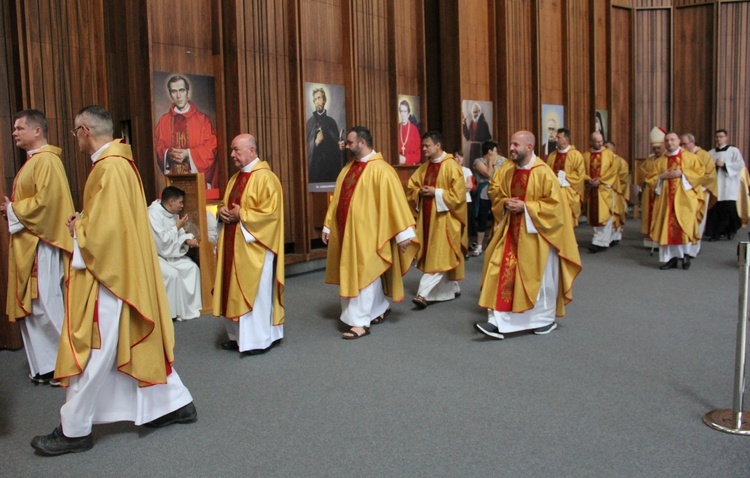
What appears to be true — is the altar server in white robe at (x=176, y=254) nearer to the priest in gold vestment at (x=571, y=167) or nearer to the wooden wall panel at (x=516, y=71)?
the priest in gold vestment at (x=571, y=167)

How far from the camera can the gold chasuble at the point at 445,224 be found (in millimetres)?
6867

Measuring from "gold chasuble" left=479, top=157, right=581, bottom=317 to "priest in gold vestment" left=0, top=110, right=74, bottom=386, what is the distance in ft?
10.7

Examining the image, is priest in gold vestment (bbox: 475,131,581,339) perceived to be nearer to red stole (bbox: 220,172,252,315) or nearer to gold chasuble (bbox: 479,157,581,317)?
gold chasuble (bbox: 479,157,581,317)

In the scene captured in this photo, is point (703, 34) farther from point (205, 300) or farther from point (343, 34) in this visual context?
point (205, 300)

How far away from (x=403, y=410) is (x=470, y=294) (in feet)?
11.7

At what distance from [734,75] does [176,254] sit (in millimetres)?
13632

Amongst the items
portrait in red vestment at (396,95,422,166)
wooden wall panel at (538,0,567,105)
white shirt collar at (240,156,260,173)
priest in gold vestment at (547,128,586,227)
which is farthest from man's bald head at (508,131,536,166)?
wooden wall panel at (538,0,567,105)

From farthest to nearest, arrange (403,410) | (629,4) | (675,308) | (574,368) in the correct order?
(629,4)
(675,308)
(574,368)
(403,410)

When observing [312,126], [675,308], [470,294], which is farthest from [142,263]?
[312,126]

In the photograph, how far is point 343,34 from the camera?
9508mm

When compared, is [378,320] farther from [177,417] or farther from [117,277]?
[117,277]

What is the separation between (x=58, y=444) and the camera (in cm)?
348

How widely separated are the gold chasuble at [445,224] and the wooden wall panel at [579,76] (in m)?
8.15

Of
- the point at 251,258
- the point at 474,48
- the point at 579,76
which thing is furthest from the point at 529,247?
the point at 579,76
